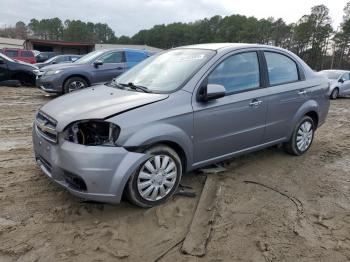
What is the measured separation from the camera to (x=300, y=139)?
5.50 meters

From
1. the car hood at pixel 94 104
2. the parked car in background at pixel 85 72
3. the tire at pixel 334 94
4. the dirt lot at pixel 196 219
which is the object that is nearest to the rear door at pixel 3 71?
the parked car in background at pixel 85 72

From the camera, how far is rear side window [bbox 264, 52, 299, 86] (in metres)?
4.85

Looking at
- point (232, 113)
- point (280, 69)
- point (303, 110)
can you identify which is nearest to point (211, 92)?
point (232, 113)

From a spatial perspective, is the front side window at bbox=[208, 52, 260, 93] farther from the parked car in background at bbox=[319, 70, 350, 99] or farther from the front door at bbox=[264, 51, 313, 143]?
the parked car in background at bbox=[319, 70, 350, 99]

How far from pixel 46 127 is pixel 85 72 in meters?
6.94

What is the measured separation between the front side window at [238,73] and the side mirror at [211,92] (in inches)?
7.4

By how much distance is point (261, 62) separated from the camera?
4723 mm

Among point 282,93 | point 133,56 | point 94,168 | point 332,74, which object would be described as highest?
point 133,56

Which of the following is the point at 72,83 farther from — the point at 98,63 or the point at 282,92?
the point at 282,92

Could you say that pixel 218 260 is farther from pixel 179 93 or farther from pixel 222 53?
pixel 222 53

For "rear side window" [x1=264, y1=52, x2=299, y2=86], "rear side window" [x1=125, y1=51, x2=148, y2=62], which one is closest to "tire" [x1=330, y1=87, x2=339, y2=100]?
"rear side window" [x1=125, y1=51, x2=148, y2=62]

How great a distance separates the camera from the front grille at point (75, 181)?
3.29 meters

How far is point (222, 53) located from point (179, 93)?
35.2 inches

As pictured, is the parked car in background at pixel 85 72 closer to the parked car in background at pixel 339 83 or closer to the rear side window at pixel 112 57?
the rear side window at pixel 112 57
